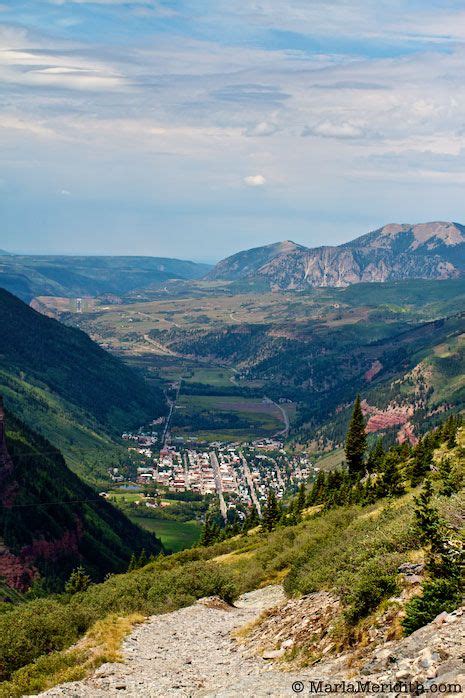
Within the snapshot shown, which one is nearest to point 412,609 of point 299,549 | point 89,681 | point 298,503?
point 89,681

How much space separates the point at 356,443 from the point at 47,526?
72734 mm

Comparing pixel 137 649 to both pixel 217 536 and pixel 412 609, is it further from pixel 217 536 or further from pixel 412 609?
pixel 217 536

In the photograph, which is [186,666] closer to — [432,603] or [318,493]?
[432,603]

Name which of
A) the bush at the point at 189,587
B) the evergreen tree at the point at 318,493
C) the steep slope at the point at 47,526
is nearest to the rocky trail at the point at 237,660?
the bush at the point at 189,587

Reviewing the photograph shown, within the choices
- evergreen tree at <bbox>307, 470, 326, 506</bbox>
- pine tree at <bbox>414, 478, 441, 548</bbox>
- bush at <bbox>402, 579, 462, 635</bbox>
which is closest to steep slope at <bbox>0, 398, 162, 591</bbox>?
evergreen tree at <bbox>307, 470, 326, 506</bbox>

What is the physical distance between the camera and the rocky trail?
23.7m

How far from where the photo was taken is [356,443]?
13175cm

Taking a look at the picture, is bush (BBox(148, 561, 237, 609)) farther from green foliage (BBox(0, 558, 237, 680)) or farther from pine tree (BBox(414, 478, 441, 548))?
pine tree (BBox(414, 478, 441, 548))

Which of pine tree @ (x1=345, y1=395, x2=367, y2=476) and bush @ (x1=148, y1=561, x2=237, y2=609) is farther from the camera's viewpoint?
pine tree @ (x1=345, y1=395, x2=367, y2=476)

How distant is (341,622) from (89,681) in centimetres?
1482

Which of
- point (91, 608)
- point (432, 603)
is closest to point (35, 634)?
point (91, 608)

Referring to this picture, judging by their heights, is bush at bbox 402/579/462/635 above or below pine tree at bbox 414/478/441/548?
below

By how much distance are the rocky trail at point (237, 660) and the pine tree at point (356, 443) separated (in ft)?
245

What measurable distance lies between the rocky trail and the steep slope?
84.6 metres
